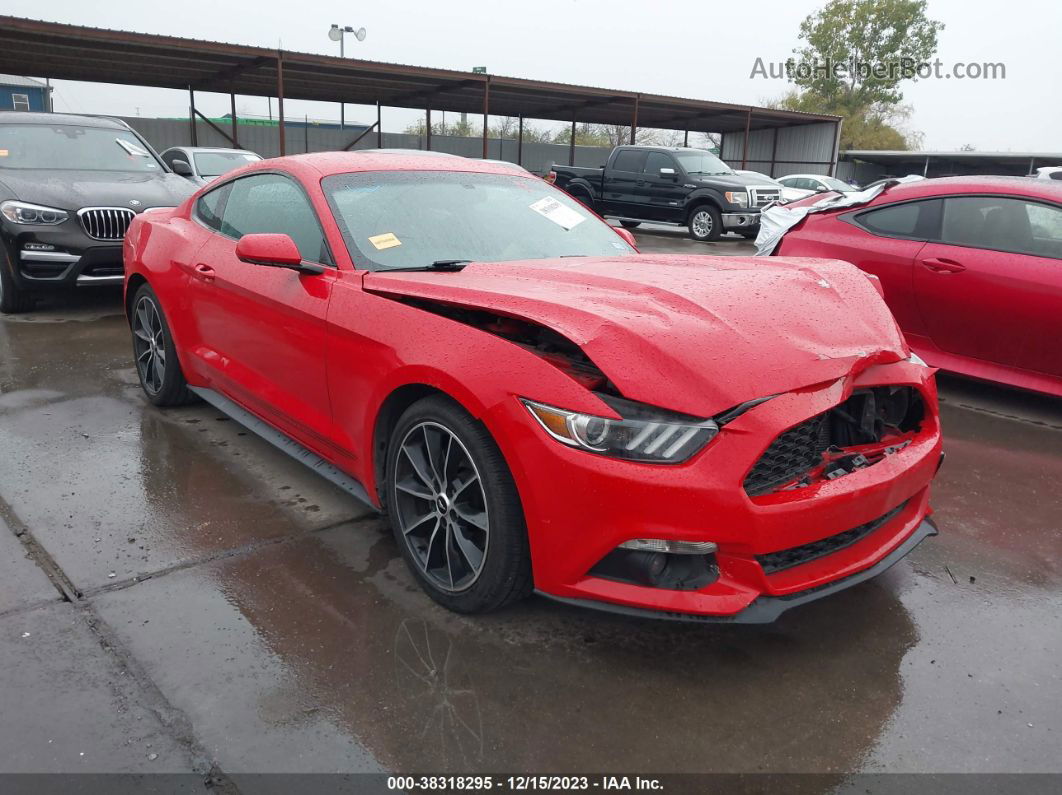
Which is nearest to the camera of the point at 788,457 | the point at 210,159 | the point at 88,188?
the point at 788,457

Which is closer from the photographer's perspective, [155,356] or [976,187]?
[155,356]

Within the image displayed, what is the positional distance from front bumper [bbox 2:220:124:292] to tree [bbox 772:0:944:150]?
170 ft

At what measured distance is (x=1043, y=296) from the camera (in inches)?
184

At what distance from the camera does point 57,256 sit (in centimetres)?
654

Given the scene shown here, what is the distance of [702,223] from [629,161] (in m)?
2.37

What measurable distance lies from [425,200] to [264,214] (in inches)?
33.5

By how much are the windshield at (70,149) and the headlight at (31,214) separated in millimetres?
828

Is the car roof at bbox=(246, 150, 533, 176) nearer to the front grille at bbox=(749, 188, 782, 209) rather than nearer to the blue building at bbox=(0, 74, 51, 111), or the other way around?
the front grille at bbox=(749, 188, 782, 209)

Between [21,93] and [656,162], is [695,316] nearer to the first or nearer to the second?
[656,162]

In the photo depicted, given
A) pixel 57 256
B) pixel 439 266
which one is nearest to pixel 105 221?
pixel 57 256

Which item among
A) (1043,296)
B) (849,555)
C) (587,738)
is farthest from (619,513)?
(1043,296)

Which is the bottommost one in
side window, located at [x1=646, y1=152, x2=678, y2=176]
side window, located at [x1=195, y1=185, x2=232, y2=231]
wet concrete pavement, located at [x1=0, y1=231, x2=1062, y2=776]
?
wet concrete pavement, located at [x1=0, y1=231, x2=1062, y2=776]

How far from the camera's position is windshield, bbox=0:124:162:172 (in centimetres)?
729

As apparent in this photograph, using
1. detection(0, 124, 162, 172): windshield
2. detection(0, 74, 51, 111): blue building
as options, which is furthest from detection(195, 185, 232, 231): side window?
detection(0, 74, 51, 111): blue building
